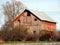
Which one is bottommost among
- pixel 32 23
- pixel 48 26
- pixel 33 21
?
pixel 48 26

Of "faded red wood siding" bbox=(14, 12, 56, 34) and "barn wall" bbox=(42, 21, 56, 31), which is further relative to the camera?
"barn wall" bbox=(42, 21, 56, 31)

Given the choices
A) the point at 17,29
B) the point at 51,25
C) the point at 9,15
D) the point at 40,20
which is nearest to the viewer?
the point at 17,29

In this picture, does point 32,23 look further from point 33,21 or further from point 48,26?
point 48,26

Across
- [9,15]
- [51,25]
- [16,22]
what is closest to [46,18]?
[51,25]

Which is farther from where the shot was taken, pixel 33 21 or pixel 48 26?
pixel 48 26

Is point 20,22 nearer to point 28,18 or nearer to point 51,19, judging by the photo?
point 28,18

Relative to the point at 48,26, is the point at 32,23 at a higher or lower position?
higher

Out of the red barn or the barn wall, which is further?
the barn wall

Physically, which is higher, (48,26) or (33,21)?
(33,21)

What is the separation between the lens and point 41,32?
2125 inches

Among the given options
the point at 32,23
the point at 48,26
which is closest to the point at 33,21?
the point at 32,23

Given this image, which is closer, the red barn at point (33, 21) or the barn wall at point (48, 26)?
the red barn at point (33, 21)

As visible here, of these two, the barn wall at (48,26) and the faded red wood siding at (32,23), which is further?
the barn wall at (48,26)

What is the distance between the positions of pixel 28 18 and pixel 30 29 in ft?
9.49
